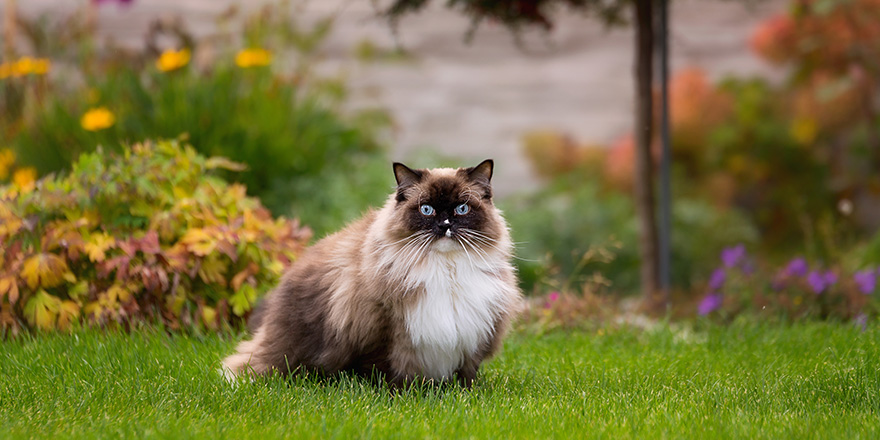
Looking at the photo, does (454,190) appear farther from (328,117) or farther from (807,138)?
(807,138)

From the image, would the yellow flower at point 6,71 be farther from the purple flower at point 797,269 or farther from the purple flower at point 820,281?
the purple flower at point 820,281

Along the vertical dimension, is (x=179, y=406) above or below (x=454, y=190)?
below

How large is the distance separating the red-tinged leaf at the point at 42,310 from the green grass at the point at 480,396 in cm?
11

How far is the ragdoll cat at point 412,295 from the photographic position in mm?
3191

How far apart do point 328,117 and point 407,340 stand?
14.3 feet

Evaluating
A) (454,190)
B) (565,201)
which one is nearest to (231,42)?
(565,201)

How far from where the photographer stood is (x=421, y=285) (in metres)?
3.20

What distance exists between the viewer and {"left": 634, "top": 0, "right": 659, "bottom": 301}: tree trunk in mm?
5832

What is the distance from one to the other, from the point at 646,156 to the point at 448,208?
9.89 feet

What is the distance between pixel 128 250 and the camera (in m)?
4.35

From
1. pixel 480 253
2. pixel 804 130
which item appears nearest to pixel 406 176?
pixel 480 253

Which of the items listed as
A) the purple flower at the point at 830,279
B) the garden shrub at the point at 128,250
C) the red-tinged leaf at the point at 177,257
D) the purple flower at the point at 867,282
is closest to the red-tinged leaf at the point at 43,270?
the garden shrub at the point at 128,250

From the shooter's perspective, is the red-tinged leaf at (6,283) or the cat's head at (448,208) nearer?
the cat's head at (448,208)

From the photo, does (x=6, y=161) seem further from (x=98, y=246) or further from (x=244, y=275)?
(x=244, y=275)
